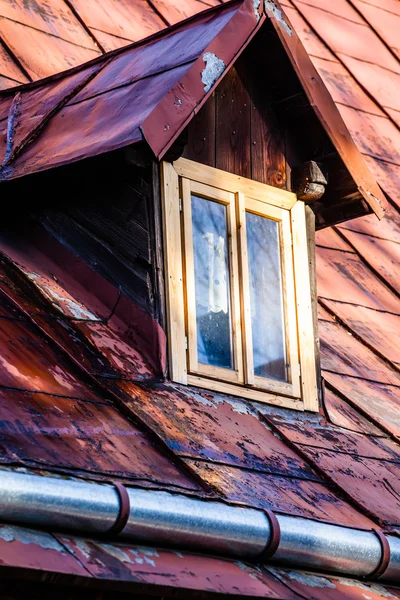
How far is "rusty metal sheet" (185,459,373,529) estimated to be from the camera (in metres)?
4.34

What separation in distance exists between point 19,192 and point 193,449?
1.53 metres

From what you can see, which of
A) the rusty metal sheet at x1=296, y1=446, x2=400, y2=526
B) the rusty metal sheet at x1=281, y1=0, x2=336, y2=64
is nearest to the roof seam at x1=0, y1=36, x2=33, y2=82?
the rusty metal sheet at x1=296, y1=446, x2=400, y2=526

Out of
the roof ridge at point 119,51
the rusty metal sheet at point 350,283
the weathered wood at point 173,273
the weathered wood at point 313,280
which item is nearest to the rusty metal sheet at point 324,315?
the rusty metal sheet at point 350,283

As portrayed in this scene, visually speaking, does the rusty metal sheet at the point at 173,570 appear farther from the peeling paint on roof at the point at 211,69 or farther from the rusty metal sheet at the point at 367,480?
the peeling paint on roof at the point at 211,69

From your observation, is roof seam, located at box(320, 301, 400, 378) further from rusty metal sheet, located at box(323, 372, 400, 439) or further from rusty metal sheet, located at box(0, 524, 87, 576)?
rusty metal sheet, located at box(0, 524, 87, 576)

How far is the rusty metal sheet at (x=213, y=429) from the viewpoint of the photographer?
4.56 meters

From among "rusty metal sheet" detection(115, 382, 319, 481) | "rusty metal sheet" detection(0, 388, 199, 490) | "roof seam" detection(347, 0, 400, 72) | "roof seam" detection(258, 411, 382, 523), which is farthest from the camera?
"roof seam" detection(347, 0, 400, 72)

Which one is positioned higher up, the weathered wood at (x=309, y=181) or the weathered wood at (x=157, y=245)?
the weathered wood at (x=309, y=181)

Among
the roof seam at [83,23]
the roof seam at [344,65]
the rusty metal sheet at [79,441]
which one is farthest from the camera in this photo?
the roof seam at [344,65]

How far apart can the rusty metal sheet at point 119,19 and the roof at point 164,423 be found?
229 cm

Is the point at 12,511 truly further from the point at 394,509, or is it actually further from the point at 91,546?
the point at 394,509

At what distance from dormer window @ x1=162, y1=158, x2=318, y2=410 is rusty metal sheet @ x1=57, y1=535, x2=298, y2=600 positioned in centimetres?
118

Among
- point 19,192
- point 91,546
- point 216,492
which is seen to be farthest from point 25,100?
point 91,546

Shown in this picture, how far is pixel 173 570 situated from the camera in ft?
12.5
